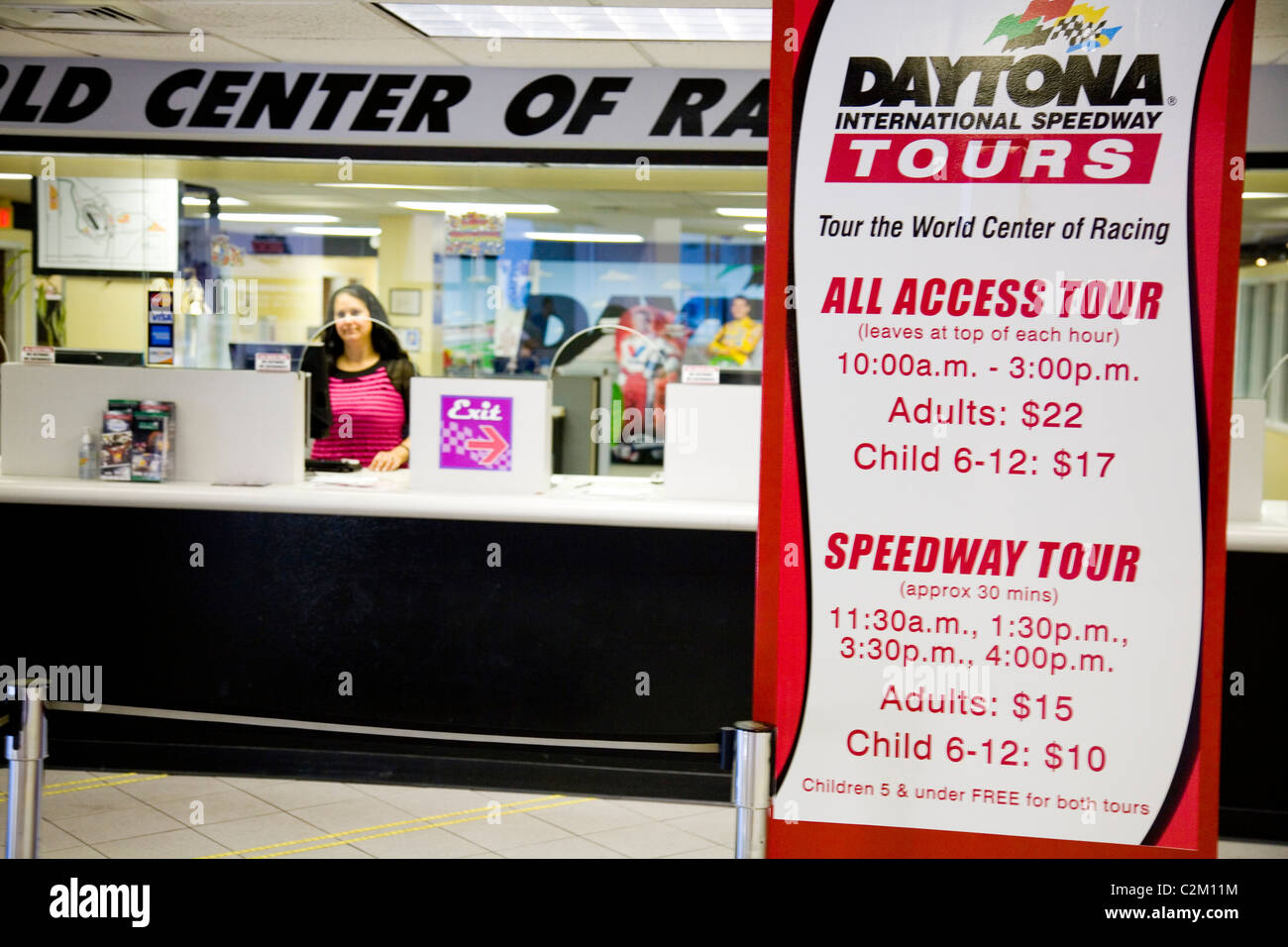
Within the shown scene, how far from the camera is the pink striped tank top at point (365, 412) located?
16.6 feet

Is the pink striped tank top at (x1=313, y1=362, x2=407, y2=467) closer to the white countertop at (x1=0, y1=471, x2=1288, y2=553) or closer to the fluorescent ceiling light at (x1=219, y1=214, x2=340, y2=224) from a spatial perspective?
the white countertop at (x1=0, y1=471, x2=1288, y2=553)

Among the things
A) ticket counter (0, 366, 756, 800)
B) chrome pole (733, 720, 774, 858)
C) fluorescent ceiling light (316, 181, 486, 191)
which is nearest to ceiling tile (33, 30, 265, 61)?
fluorescent ceiling light (316, 181, 486, 191)

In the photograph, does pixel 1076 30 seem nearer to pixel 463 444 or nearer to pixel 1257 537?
pixel 1257 537

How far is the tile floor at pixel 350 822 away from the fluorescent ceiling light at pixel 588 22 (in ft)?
9.94

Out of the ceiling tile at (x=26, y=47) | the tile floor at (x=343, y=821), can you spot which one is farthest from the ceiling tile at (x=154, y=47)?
the tile floor at (x=343, y=821)

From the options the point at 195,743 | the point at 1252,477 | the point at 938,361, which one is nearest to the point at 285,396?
the point at 195,743

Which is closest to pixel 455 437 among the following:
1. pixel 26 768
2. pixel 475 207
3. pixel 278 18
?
pixel 278 18

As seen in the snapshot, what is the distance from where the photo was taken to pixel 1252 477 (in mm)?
3781

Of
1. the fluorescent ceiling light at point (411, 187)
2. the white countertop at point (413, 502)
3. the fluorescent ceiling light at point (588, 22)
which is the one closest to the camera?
the white countertop at point (413, 502)

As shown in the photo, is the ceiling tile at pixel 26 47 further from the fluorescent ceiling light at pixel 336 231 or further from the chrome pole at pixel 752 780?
the chrome pole at pixel 752 780

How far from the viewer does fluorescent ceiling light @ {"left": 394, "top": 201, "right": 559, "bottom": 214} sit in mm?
7410

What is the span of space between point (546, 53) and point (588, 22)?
2.17 ft

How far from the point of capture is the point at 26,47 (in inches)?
238

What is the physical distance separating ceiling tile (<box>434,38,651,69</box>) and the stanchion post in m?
4.33
